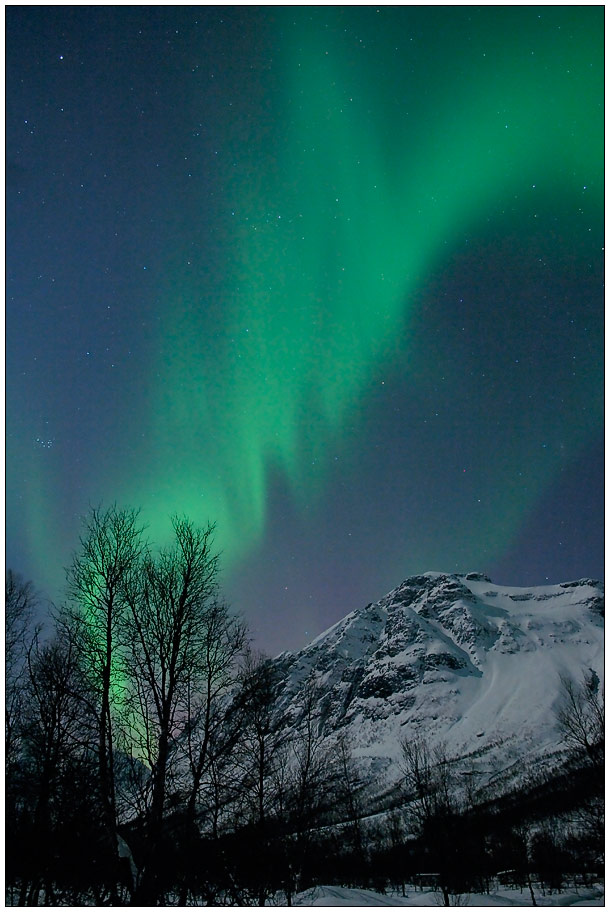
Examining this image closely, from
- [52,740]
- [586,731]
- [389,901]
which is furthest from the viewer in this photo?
[389,901]

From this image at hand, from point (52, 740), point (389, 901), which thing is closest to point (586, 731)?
point (389, 901)

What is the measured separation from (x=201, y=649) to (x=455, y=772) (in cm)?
22548

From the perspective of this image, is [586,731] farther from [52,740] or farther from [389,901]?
[52,740]

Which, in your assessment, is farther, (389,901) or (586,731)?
(389,901)

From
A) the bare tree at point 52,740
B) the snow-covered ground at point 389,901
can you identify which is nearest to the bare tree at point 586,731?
the snow-covered ground at point 389,901

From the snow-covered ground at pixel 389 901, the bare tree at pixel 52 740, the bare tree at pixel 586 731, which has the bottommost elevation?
the snow-covered ground at pixel 389 901

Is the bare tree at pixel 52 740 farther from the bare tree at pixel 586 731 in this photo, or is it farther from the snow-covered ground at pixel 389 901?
the bare tree at pixel 586 731

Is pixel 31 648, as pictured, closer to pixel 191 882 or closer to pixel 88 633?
pixel 88 633

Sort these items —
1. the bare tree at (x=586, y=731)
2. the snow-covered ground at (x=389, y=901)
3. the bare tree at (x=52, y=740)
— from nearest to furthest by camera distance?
1. the bare tree at (x=52, y=740)
2. the snow-covered ground at (x=389, y=901)
3. the bare tree at (x=586, y=731)

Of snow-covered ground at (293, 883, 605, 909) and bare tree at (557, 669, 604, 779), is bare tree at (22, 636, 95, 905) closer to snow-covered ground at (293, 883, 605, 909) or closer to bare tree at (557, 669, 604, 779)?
snow-covered ground at (293, 883, 605, 909)

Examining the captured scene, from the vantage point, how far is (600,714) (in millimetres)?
28672

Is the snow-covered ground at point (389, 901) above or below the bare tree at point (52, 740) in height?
below

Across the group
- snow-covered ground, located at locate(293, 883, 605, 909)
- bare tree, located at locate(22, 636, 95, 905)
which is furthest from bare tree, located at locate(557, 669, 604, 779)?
bare tree, located at locate(22, 636, 95, 905)

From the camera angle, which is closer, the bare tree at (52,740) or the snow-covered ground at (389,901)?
the bare tree at (52,740)
